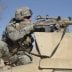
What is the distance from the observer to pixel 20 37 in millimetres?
6719

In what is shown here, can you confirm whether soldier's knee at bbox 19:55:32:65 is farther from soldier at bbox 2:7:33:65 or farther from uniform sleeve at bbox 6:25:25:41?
uniform sleeve at bbox 6:25:25:41

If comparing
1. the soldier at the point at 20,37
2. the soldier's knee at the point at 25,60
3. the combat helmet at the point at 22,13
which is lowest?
the soldier's knee at the point at 25,60

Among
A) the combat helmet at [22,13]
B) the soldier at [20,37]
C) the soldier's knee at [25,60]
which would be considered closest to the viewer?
the soldier's knee at [25,60]

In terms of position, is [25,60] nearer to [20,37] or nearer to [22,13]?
[20,37]

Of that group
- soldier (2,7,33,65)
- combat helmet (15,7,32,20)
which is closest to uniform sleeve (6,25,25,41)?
soldier (2,7,33,65)

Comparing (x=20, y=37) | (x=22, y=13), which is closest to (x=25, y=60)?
(x=20, y=37)

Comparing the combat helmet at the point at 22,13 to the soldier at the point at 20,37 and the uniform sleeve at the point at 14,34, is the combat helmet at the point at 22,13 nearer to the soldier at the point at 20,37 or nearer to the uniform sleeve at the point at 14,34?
the soldier at the point at 20,37

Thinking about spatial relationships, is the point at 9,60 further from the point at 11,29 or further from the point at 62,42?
the point at 62,42

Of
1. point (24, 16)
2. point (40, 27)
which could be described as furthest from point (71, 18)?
point (24, 16)

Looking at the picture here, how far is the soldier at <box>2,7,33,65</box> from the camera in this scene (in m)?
6.62

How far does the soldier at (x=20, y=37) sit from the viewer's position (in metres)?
6.62

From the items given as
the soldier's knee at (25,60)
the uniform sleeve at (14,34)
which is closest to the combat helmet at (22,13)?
the uniform sleeve at (14,34)

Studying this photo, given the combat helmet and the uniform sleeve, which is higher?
the combat helmet

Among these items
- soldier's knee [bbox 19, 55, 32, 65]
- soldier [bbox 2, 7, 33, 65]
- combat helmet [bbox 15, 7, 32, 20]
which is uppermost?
combat helmet [bbox 15, 7, 32, 20]
